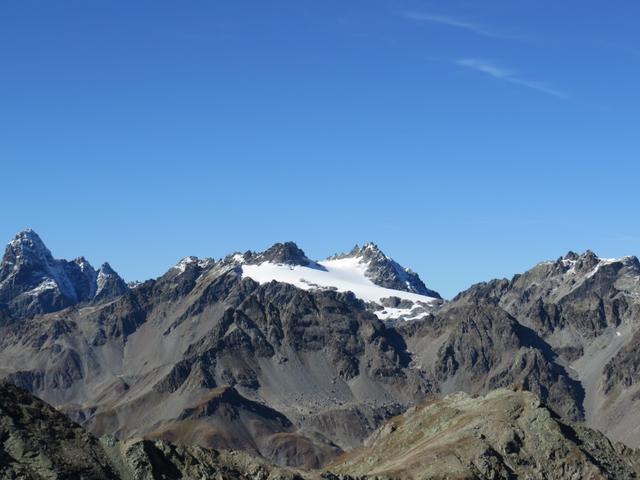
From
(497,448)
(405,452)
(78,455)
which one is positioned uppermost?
(78,455)

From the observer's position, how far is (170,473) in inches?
5394

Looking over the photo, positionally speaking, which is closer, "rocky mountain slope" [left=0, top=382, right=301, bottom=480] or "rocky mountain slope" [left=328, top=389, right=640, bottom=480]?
"rocky mountain slope" [left=0, top=382, right=301, bottom=480]

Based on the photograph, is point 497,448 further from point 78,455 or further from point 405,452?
point 78,455

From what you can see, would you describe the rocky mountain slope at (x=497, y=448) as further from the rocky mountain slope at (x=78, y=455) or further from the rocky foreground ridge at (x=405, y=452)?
the rocky mountain slope at (x=78, y=455)

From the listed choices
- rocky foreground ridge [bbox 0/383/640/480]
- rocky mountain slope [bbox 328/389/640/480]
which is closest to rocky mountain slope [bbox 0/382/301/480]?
rocky foreground ridge [bbox 0/383/640/480]

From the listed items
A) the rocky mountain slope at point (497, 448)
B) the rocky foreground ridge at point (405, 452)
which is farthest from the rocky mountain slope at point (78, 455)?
the rocky mountain slope at point (497, 448)

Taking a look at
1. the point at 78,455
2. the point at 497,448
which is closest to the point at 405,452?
the point at 497,448

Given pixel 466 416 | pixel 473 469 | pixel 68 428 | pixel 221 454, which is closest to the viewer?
pixel 68 428

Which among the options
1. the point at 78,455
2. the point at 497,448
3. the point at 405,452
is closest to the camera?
the point at 78,455

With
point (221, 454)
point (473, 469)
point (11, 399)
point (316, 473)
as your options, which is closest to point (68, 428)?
point (11, 399)

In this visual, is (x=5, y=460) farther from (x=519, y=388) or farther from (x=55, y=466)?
(x=519, y=388)

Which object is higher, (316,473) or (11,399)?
(11,399)

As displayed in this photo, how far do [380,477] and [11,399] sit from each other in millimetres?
50198

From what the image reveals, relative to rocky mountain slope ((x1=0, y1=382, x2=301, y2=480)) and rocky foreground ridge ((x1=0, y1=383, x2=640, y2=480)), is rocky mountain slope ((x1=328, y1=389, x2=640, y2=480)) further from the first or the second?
rocky mountain slope ((x1=0, y1=382, x2=301, y2=480))
